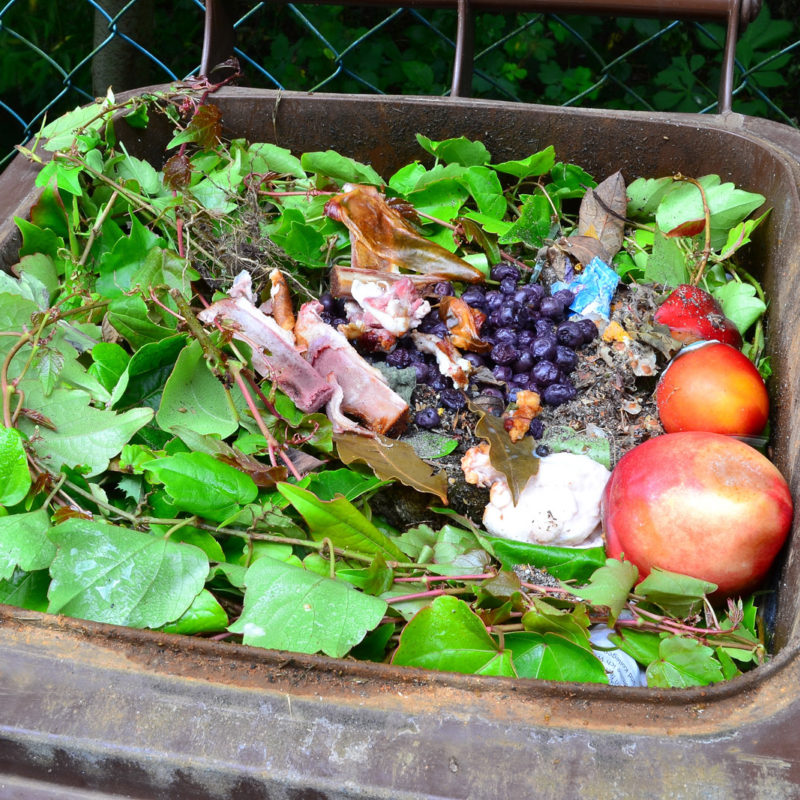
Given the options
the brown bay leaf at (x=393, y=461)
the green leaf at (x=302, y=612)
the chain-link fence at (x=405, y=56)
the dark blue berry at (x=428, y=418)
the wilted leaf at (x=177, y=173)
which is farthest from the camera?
the chain-link fence at (x=405, y=56)

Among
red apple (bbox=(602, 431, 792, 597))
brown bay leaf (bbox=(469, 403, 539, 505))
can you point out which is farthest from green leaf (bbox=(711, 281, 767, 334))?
brown bay leaf (bbox=(469, 403, 539, 505))

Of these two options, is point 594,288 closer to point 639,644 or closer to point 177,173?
point 639,644

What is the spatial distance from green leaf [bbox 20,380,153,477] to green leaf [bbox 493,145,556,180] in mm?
698

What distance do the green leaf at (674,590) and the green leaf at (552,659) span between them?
0.38 ft

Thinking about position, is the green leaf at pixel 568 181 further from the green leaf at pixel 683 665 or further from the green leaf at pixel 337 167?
the green leaf at pixel 683 665

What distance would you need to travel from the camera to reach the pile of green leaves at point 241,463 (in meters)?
0.77

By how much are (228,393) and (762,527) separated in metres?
0.62

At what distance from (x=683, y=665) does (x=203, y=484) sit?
0.52 meters

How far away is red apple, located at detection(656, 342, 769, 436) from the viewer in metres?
0.98

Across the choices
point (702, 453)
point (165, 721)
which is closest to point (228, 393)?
point (165, 721)

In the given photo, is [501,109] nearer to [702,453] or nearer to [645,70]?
[702,453]

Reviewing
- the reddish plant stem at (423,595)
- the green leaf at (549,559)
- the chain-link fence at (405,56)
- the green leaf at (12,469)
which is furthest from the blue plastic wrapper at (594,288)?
the chain-link fence at (405,56)

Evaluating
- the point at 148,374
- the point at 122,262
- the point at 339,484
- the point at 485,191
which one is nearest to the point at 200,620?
the point at 339,484

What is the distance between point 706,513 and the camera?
87 centimetres
